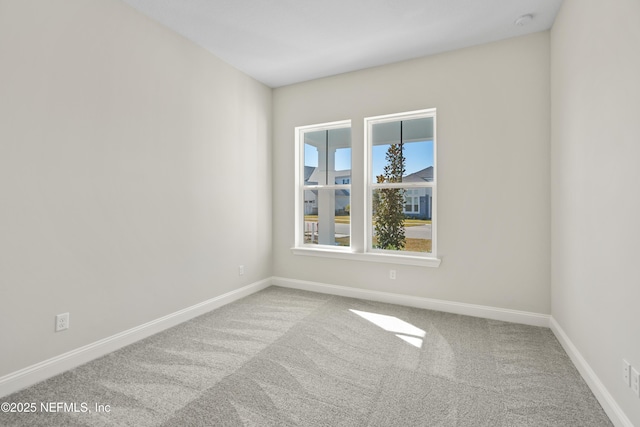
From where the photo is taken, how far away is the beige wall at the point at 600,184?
150 cm

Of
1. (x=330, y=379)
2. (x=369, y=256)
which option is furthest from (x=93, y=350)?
(x=369, y=256)

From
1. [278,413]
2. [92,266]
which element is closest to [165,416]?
[278,413]

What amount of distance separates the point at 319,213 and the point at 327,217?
0.13m

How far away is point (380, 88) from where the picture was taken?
141 inches

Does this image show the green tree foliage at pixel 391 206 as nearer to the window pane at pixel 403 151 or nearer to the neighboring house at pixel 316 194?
the window pane at pixel 403 151

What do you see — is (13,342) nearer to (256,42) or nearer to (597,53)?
(256,42)

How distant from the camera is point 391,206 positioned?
12.3 ft

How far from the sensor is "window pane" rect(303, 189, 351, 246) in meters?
4.04

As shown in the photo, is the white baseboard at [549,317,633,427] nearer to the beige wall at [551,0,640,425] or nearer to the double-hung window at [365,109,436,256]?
the beige wall at [551,0,640,425]

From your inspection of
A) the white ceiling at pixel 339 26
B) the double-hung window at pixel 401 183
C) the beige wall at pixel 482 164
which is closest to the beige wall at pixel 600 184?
the beige wall at pixel 482 164

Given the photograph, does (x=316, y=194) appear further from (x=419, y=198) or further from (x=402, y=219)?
(x=419, y=198)

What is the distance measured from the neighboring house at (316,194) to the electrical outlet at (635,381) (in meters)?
2.93

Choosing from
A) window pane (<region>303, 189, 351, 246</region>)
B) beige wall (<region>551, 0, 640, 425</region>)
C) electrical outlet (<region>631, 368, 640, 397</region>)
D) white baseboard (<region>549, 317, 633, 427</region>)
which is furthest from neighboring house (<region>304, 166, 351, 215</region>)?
electrical outlet (<region>631, 368, 640, 397</region>)

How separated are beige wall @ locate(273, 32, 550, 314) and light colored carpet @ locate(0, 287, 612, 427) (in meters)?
0.45
